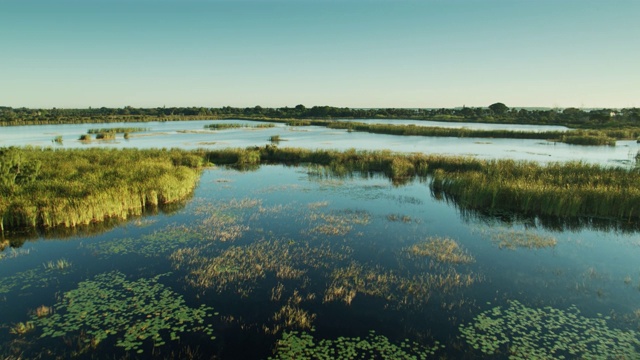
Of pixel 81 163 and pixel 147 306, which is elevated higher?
pixel 81 163

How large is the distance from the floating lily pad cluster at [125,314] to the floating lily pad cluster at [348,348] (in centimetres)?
207

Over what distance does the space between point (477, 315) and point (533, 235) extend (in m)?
8.80

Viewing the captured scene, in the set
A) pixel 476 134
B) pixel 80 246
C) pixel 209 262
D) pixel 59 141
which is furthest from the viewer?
pixel 476 134

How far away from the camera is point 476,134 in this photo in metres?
64.9

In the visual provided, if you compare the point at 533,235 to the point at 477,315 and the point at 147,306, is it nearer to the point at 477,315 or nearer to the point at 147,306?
the point at 477,315

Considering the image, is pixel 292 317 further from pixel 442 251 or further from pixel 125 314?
pixel 442 251

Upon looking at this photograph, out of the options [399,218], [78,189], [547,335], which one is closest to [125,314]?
[547,335]

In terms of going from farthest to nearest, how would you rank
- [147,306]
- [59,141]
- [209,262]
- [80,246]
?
[59,141] < [80,246] < [209,262] < [147,306]

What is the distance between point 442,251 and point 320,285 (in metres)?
5.82

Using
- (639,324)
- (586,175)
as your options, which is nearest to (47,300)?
(639,324)

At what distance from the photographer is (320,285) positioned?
12.1 meters

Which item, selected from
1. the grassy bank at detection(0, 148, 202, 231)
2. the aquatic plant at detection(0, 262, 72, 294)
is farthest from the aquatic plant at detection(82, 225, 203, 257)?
the grassy bank at detection(0, 148, 202, 231)

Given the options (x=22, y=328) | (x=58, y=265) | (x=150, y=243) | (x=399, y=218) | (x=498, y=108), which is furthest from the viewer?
(x=498, y=108)

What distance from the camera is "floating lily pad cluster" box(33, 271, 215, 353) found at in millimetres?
9406
